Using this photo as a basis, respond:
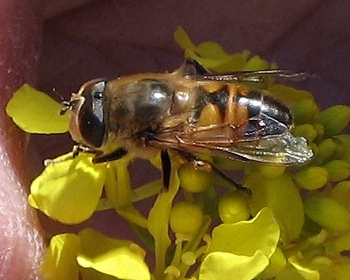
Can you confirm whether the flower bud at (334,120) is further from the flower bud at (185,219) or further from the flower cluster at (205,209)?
the flower bud at (185,219)

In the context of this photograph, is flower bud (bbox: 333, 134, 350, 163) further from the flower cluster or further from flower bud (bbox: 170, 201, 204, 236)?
flower bud (bbox: 170, 201, 204, 236)

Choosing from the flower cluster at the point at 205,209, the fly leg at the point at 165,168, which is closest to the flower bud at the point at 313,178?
the flower cluster at the point at 205,209

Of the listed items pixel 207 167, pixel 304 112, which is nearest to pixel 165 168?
pixel 207 167

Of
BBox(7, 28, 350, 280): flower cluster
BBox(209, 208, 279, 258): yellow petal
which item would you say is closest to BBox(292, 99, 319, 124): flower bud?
BBox(7, 28, 350, 280): flower cluster

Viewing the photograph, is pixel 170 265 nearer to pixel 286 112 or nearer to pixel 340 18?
pixel 286 112

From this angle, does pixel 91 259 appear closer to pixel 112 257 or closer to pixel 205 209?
pixel 112 257

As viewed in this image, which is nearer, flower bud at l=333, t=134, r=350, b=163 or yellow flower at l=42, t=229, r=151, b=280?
yellow flower at l=42, t=229, r=151, b=280

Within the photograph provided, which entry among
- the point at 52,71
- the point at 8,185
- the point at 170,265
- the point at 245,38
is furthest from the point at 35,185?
the point at 245,38
